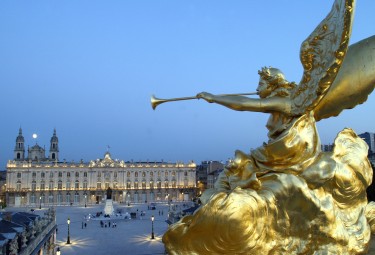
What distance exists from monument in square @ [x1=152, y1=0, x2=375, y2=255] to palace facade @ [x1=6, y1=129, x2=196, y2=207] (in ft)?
234

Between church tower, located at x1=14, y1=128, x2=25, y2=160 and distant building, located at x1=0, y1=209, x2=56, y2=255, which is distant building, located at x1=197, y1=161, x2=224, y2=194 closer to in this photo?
church tower, located at x1=14, y1=128, x2=25, y2=160

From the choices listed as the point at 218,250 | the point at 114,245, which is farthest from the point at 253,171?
the point at 114,245

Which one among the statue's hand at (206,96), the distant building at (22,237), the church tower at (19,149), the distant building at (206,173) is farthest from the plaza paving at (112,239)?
the church tower at (19,149)

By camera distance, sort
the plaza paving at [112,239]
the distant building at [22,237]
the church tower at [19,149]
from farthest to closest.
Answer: the church tower at [19,149]
the plaza paving at [112,239]
the distant building at [22,237]

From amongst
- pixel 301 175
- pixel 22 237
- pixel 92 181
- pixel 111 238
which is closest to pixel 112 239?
pixel 111 238

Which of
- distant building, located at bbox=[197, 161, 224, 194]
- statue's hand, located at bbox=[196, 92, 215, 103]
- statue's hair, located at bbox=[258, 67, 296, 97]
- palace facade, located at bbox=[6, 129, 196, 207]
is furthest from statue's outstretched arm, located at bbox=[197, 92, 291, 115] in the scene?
palace facade, located at bbox=[6, 129, 196, 207]

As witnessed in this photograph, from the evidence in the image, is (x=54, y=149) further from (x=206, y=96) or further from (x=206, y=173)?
(x=206, y=96)

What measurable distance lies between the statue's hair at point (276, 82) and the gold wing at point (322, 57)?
19 centimetres

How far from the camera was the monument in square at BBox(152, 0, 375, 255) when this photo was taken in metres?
6.15

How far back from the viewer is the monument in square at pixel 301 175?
6.15m

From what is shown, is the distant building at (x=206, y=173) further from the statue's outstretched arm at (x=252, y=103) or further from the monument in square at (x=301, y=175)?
the statue's outstretched arm at (x=252, y=103)

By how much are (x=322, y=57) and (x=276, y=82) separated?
866 millimetres

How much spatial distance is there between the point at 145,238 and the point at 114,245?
10.3ft

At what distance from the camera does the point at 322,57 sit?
6.82 metres
